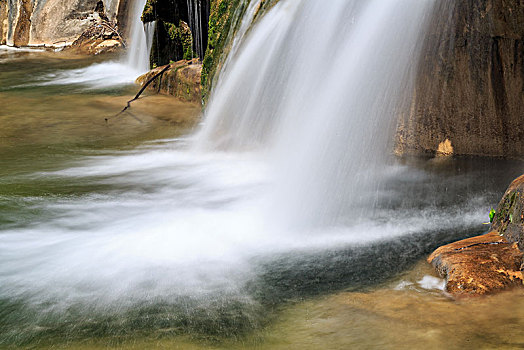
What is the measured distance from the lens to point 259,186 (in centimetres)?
487

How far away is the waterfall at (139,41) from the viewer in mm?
11178

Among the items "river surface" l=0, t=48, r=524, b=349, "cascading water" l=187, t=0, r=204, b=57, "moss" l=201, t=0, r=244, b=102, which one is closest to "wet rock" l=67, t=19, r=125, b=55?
"cascading water" l=187, t=0, r=204, b=57

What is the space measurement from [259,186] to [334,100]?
2.95 ft

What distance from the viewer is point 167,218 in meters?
4.25

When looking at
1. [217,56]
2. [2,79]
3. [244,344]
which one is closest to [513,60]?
[244,344]

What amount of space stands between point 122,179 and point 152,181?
0.27m

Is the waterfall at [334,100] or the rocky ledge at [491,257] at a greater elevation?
the waterfall at [334,100]

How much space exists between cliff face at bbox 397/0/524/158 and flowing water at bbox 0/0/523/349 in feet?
0.44

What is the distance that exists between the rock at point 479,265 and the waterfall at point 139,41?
8.78 meters

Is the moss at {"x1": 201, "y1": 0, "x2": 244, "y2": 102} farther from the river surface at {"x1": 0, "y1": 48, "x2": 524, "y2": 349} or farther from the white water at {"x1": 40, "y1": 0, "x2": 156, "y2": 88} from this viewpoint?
the white water at {"x1": 40, "y1": 0, "x2": 156, "y2": 88}

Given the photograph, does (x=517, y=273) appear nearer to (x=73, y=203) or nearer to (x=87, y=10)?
(x=73, y=203)

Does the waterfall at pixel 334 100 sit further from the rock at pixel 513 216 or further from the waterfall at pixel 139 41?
the waterfall at pixel 139 41

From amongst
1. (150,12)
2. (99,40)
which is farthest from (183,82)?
(99,40)

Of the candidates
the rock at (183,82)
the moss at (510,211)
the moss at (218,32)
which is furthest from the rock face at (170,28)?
the moss at (510,211)
